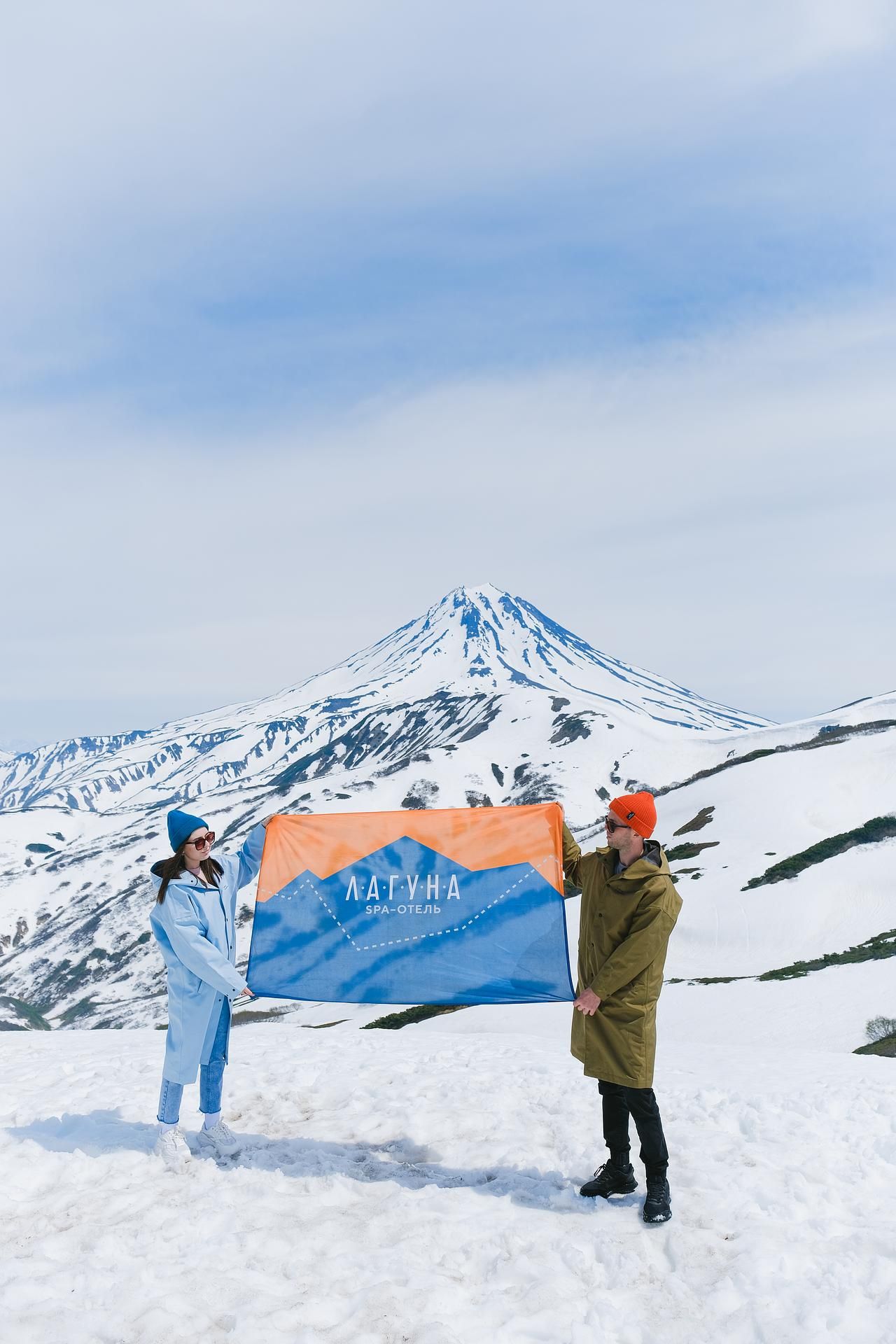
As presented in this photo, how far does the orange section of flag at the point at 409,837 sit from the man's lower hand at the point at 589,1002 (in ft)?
7.62

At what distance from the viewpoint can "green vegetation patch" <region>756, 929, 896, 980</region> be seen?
24062mm

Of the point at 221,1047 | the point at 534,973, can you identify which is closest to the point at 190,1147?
the point at 221,1047

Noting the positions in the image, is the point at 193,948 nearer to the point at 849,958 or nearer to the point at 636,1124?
Result: the point at 636,1124

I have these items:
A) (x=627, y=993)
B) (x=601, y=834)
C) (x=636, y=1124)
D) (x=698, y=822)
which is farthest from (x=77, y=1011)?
(x=627, y=993)

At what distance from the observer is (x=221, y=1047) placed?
26.3ft

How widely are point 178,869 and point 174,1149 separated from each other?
94.2 inches

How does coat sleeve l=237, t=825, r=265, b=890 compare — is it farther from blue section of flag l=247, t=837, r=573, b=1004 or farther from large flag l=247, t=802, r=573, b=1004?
blue section of flag l=247, t=837, r=573, b=1004

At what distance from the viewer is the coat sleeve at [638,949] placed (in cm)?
661

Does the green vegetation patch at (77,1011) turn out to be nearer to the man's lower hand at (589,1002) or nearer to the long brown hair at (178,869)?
the long brown hair at (178,869)

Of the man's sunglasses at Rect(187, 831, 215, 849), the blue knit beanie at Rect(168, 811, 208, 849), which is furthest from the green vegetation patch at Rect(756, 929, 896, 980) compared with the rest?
the blue knit beanie at Rect(168, 811, 208, 849)

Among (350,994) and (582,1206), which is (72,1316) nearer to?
(582,1206)

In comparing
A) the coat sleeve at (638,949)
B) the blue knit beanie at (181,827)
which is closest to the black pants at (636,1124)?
the coat sleeve at (638,949)

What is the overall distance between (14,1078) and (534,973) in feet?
22.4

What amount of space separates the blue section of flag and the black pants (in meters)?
1.78
